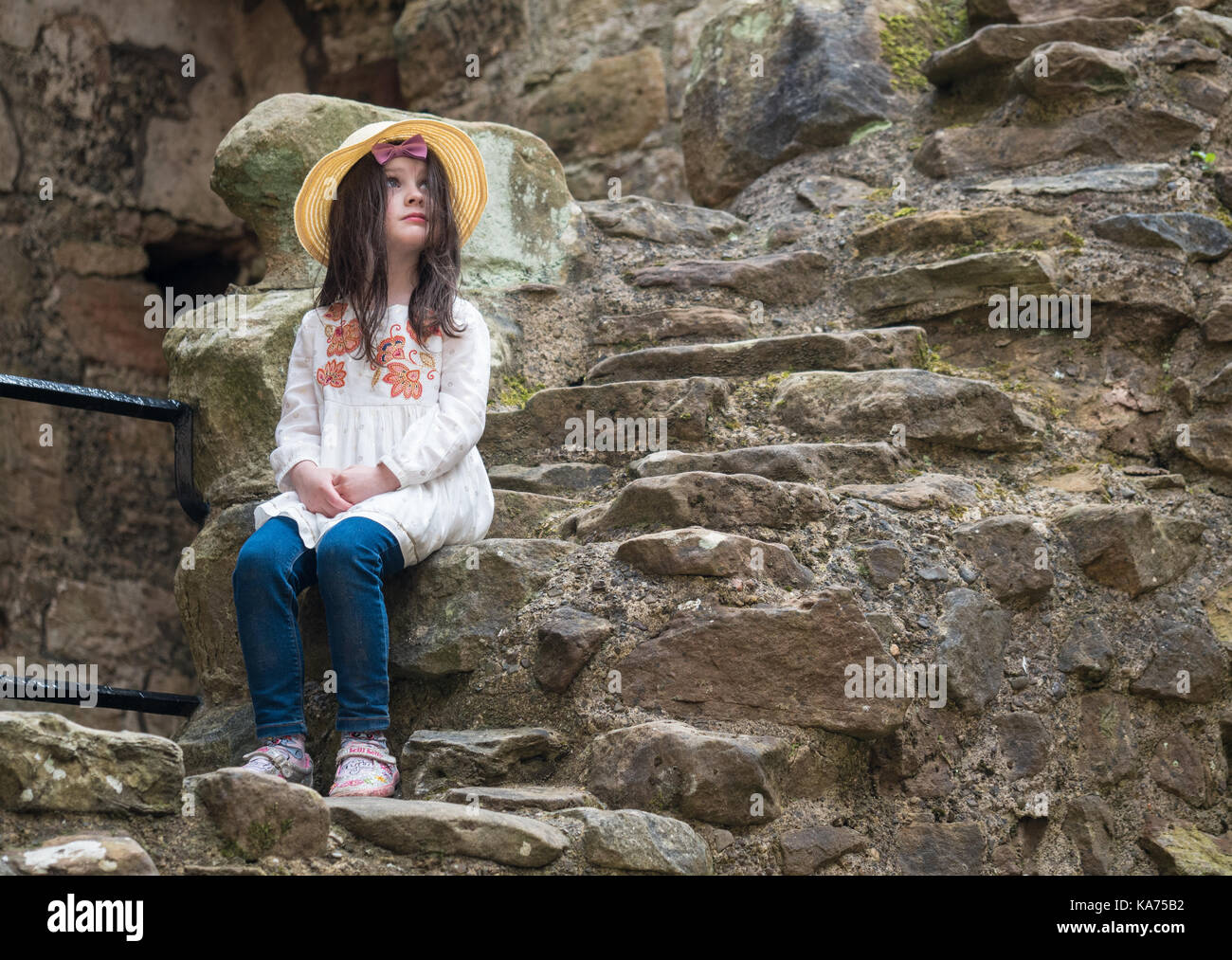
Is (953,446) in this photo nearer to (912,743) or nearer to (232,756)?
(912,743)

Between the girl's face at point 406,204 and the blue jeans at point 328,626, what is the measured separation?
1.90ft

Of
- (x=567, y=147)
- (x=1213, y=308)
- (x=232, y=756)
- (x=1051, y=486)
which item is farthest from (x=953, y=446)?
(x=567, y=147)

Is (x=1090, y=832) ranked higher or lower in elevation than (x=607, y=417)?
lower

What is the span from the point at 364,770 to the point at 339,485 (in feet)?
1.68

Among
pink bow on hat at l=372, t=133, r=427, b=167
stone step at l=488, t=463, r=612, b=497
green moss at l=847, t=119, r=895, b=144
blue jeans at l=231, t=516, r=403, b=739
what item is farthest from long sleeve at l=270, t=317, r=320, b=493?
green moss at l=847, t=119, r=895, b=144

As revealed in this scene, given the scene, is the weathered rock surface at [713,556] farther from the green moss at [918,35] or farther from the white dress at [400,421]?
the green moss at [918,35]

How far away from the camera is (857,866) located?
213 centimetres

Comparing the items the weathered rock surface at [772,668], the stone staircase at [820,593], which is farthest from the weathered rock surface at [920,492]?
the weathered rock surface at [772,668]

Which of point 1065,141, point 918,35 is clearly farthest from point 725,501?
point 918,35

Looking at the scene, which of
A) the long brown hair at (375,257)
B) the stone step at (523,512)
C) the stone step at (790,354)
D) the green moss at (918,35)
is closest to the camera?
the long brown hair at (375,257)

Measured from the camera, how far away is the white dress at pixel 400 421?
7.98 feet

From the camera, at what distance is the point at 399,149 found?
2.66m

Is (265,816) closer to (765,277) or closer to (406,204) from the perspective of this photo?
(406,204)

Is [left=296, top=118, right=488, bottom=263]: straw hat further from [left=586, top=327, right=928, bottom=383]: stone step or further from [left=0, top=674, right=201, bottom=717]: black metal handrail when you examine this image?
[left=0, top=674, right=201, bottom=717]: black metal handrail
